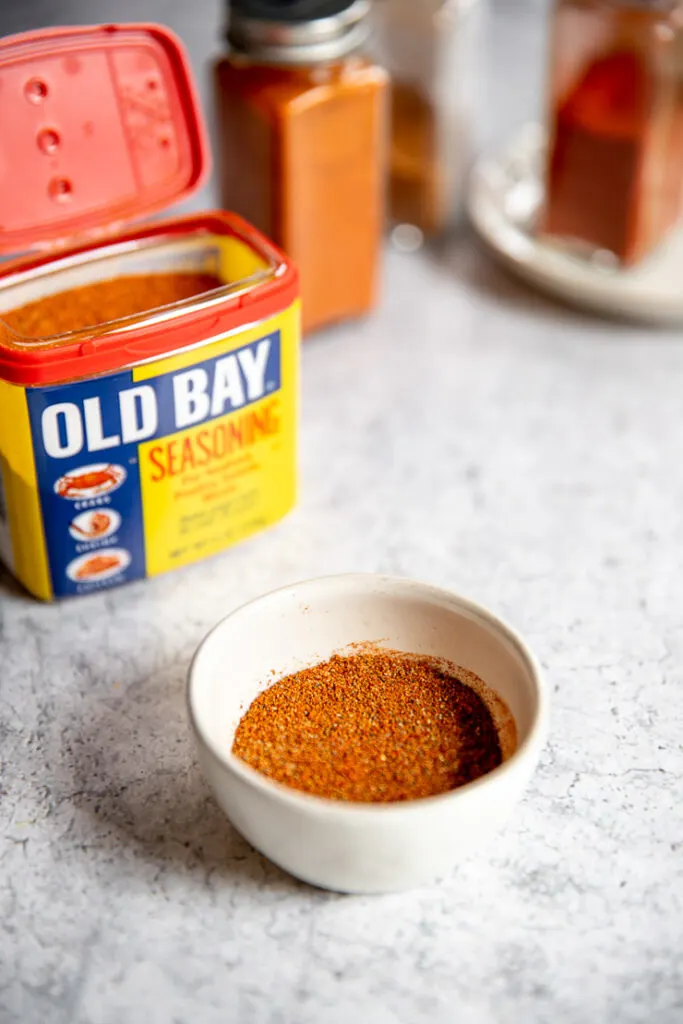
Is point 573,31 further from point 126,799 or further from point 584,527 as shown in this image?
point 126,799

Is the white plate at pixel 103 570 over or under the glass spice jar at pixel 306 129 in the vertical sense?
under

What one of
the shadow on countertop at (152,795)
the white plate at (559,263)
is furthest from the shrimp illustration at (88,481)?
the white plate at (559,263)

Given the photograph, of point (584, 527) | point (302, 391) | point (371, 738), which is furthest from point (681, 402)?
point (371, 738)

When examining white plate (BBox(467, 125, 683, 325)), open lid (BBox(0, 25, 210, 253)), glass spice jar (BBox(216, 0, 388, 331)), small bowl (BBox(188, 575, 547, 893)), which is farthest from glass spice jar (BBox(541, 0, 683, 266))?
small bowl (BBox(188, 575, 547, 893))

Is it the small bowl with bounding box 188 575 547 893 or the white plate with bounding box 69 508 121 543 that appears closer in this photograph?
the small bowl with bounding box 188 575 547 893

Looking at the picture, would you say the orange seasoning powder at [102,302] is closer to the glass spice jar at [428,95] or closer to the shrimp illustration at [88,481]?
the shrimp illustration at [88,481]

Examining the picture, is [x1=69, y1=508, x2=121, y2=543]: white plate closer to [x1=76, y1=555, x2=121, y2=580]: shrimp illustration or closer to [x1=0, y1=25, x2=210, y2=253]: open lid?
[x1=76, y1=555, x2=121, y2=580]: shrimp illustration
